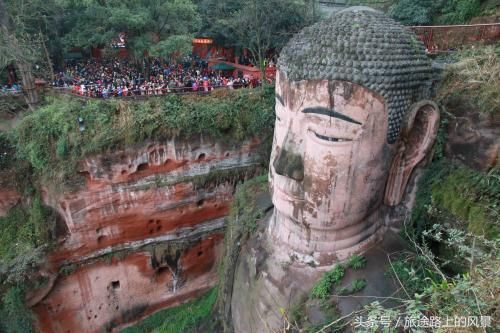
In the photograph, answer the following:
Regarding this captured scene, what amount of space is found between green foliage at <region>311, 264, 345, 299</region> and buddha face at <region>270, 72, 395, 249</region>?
1.45 ft

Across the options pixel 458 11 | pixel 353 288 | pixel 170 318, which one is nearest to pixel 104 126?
pixel 170 318

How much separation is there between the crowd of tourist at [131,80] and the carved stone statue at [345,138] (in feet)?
28.0

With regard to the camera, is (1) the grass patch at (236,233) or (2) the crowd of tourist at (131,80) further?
(2) the crowd of tourist at (131,80)

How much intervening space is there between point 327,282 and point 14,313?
29.6 feet

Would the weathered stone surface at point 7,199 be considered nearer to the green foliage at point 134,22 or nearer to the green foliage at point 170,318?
the green foliage at point 170,318

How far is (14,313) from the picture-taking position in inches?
354

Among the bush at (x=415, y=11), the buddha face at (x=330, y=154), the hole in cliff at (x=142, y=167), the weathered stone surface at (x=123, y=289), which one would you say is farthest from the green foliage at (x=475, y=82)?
the bush at (x=415, y=11)

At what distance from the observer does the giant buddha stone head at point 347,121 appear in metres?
3.96

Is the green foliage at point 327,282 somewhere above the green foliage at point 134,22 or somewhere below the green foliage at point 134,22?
below

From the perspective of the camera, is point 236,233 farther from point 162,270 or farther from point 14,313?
point 14,313

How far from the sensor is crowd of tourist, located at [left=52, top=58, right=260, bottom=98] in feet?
39.7

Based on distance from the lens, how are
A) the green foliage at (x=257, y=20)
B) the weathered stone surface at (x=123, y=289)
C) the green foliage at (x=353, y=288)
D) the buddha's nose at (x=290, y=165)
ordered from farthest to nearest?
the green foliage at (x=257, y=20), the weathered stone surface at (x=123, y=289), the green foliage at (x=353, y=288), the buddha's nose at (x=290, y=165)

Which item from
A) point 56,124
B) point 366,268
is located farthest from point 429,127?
point 56,124

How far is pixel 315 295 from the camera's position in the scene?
175 inches
